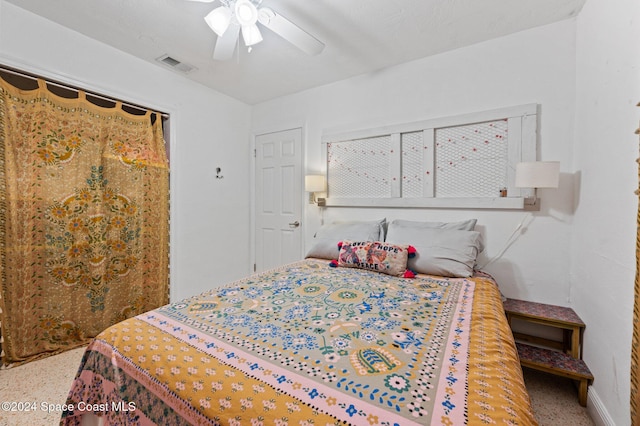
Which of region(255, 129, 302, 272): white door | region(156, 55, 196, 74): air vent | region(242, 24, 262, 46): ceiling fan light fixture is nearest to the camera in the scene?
region(242, 24, 262, 46): ceiling fan light fixture

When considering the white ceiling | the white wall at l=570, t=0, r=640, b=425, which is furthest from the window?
the white ceiling

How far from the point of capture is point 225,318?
1204mm

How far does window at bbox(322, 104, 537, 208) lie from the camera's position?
215 cm

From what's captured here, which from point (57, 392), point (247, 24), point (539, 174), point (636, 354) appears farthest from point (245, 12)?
point (57, 392)

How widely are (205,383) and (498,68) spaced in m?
2.82

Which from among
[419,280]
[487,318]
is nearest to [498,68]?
[419,280]

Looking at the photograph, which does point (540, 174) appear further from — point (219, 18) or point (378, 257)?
point (219, 18)

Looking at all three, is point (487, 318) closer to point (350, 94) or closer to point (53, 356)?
point (350, 94)

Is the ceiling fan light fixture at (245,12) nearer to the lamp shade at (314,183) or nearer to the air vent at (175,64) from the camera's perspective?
the air vent at (175,64)

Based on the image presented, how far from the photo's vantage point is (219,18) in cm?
158

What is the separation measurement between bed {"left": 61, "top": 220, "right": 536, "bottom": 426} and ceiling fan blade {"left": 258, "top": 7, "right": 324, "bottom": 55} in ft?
5.21

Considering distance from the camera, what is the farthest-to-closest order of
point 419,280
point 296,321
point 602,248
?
point 419,280 → point 602,248 → point 296,321

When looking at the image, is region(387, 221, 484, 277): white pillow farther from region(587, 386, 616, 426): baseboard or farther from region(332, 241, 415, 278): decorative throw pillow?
region(587, 386, 616, 426): baseboard

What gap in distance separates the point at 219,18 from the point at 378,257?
1.80 m
